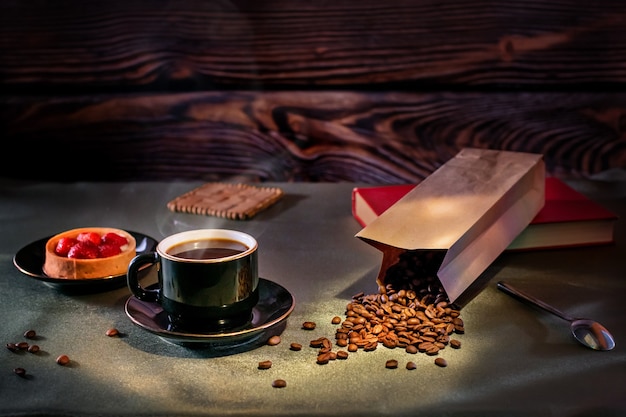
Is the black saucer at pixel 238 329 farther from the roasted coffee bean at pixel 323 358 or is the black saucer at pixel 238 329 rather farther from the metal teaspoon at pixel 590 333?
the metal teaspoon at pixel 590 333

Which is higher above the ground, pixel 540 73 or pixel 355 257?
pixel 540 73

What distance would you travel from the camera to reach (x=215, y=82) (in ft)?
6.53

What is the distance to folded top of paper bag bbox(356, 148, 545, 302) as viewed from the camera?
1100mm

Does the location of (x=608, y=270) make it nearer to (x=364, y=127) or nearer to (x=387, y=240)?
(x=387, y=240)

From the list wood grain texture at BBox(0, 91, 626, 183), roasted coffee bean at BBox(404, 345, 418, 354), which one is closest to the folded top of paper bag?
roasted coffee bean at BBox(404, 345, 418, 354)

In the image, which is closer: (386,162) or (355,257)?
(355,257)

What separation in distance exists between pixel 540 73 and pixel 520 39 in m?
0.10

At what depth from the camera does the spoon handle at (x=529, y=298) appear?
1.03m

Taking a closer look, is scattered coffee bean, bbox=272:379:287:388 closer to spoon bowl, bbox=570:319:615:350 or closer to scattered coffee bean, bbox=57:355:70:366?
scattered coffee bean, bbox=57:355:70:366

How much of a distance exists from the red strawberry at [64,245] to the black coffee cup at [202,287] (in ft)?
0.71

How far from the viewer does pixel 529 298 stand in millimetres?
1089

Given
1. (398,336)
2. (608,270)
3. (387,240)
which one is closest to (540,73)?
(608,270)

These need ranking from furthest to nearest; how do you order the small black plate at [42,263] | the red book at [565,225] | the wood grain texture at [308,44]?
the wood grain texture at [308,44]
the red book at [565,225]
the small black plate at [42,263]

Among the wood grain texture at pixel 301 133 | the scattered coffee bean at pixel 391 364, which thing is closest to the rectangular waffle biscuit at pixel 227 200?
the wood grain texture at pixel 301 133
